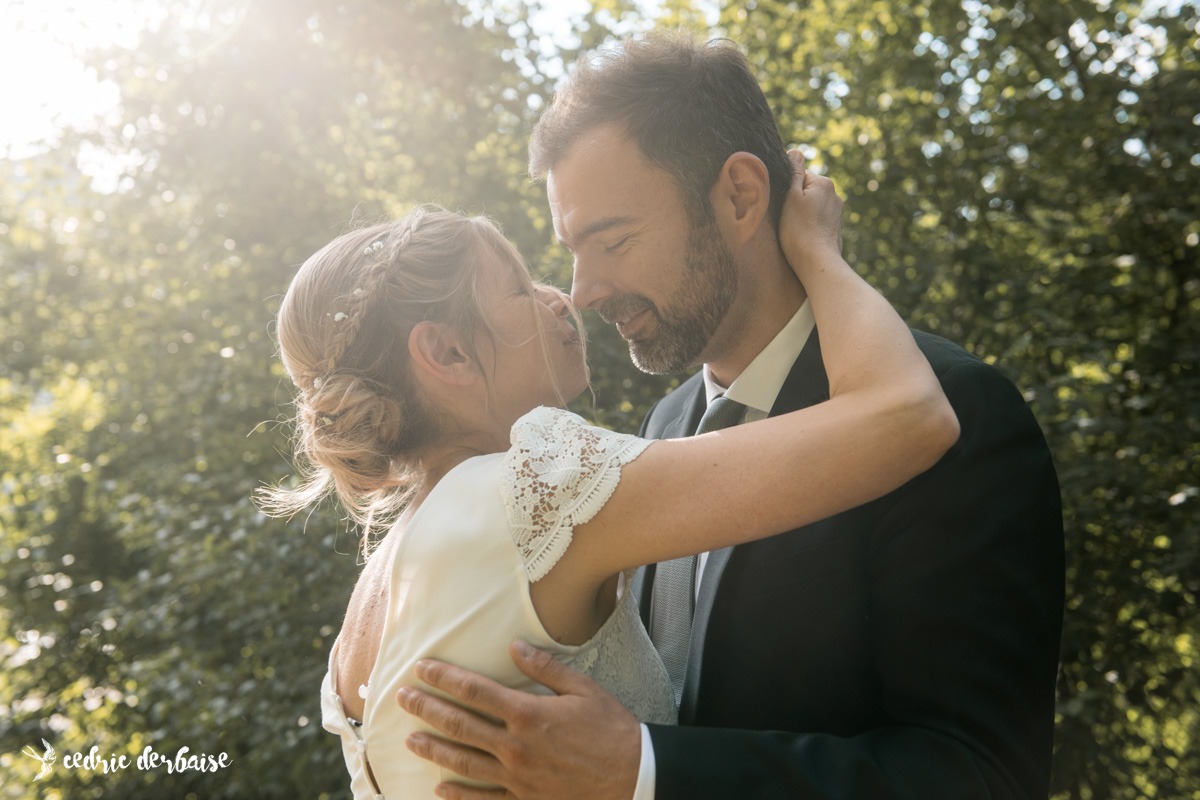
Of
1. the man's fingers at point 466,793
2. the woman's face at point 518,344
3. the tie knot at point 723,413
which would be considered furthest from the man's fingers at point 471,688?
the tie knot at point 723,413

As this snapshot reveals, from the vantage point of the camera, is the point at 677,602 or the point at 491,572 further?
the point at 677,602

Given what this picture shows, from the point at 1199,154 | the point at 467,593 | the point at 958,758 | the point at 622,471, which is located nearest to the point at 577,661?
the point at 467,593

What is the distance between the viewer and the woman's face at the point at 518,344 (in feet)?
7.20

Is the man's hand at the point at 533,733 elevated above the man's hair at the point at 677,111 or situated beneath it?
situated beneath

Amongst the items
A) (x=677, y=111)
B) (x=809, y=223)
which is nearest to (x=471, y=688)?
(x=809, y=223)

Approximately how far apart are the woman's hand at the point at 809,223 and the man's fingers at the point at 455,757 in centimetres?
121

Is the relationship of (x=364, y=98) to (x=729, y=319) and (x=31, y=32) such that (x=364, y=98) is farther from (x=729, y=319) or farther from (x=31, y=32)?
(x=729, y=319)

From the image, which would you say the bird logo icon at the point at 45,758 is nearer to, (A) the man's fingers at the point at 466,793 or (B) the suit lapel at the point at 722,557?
(A) the man's fingers at the point at 466,793

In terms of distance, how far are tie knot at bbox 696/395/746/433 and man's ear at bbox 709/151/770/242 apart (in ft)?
1.36

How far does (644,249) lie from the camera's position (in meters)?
2.47

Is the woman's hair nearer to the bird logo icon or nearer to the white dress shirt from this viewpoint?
the white dress shirt

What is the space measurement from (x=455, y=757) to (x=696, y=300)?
1.23m

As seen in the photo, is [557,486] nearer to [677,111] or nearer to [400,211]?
[677,111]

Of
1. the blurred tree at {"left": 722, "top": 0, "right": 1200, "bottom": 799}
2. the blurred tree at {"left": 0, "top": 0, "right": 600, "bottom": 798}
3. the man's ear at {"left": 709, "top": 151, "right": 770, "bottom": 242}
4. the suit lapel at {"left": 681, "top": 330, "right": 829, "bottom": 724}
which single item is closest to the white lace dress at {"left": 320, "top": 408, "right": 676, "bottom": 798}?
the suit lapel at {"left": 681, "top": 330, "right": 829, "bottom": 724}
